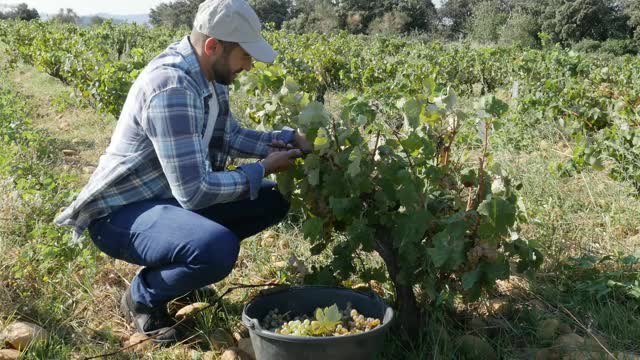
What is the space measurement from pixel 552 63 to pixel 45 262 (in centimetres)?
513

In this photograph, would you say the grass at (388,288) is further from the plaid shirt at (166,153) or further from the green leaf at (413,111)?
the green leaf at (413,111)

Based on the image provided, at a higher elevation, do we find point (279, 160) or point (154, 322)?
point (279, 160)

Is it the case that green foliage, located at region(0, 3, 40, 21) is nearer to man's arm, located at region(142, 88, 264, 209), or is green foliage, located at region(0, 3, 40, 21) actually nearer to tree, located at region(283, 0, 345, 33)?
tree, located at region(283, 0, 345, 33)

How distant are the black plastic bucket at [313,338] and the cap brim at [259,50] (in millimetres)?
821


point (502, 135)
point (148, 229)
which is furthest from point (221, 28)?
point (502, 135)

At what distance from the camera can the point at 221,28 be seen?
238cm

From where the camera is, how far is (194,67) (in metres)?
2.49

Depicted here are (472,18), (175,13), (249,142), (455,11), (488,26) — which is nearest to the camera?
(249,142)

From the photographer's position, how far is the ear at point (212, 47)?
2.43m

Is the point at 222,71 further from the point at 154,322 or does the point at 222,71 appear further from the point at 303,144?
the point at 154,322

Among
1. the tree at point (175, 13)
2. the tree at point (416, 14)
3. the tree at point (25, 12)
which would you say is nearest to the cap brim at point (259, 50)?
the tree at point (416, 14)

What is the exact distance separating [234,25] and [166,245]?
A: 80 centimetres

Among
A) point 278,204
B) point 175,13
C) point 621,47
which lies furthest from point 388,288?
point 175,13

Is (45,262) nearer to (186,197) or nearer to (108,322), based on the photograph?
(108,322)
